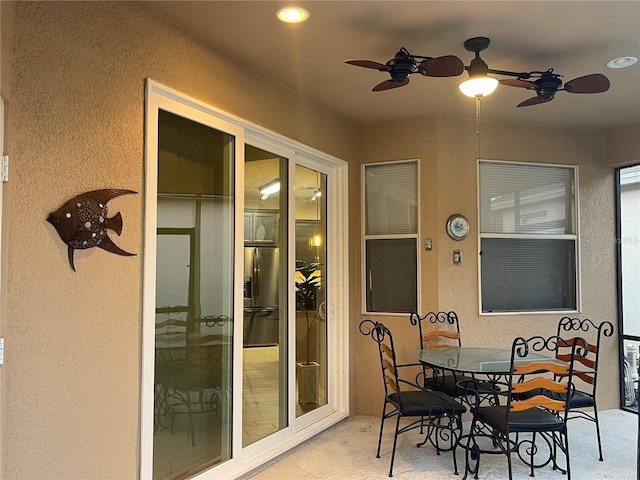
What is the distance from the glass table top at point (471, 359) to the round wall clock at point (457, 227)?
41.8 inches

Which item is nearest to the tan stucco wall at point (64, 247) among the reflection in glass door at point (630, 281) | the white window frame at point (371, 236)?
the white window frame at point (371, 236)

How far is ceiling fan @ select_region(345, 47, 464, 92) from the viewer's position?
274 cm

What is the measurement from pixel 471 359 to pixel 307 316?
1.40m

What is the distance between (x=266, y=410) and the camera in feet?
12.3

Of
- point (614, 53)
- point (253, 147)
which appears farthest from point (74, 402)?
point (614, 53)

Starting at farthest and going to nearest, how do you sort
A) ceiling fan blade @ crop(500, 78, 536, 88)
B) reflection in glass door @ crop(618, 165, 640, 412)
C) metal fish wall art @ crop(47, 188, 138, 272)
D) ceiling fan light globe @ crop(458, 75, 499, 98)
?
1. reflection in glass door @ crop(618, 165, 640, 412)
2. ceiling fan blade @ crop(500, 78, 536, 88)
3. ceiling fan light globe @ crop(458, 75, 499, 98)
4. metal fish wall art @ crop(47, 188, 138, 272)

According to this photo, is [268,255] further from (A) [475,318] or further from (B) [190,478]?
(A) [475,318]

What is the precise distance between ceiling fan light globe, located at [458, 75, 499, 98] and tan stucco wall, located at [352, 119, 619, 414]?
1.68 metres

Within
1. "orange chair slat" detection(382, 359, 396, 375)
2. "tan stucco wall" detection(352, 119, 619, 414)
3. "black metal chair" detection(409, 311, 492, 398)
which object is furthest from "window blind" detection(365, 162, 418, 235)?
"orange chair slat" detection(382, 359, 396, 375)

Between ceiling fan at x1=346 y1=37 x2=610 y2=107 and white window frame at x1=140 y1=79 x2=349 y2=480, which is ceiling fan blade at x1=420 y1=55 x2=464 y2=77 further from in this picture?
white window frame at x1=140 y1=79 x2=349 y2=480

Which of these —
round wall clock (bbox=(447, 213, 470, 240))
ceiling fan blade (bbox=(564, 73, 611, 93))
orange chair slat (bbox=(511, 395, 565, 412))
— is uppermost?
ceiling fan blade (bbox=(564, 73, 611, 93))

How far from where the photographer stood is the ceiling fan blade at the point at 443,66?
107 inches

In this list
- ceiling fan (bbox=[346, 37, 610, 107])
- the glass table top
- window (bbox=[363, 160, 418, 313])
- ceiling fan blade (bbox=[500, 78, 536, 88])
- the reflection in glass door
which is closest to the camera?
ceiling fan (bbox=[346, 37, 610, 107])

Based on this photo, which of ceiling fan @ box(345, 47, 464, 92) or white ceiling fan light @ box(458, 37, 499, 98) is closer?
ceiling fan @ box(345, 47, 464, 92)
